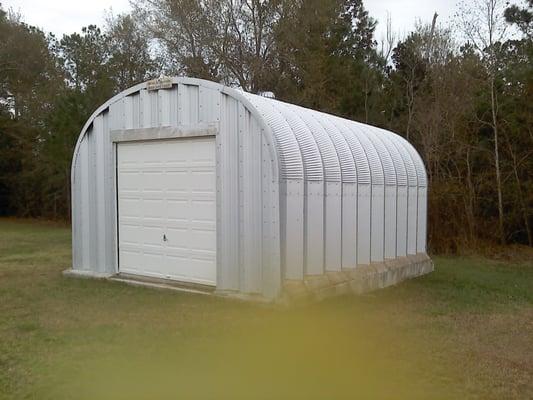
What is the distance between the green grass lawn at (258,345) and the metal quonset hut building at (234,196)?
1.90 feet

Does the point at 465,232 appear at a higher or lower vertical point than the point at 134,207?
lower

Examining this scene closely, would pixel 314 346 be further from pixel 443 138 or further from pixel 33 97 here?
pixel 33 97

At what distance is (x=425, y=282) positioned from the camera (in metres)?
11.4

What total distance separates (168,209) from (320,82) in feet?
49.6

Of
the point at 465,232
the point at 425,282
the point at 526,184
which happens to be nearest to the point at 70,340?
the point at 425,282

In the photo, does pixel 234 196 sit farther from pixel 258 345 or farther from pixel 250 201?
pixel 258 345

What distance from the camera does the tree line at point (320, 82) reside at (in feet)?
61.3

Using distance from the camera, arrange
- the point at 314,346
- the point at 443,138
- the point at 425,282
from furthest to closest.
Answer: the point at 443,138 < the point at 425,282 < the point at 314,346

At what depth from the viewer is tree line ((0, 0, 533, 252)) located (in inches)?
736

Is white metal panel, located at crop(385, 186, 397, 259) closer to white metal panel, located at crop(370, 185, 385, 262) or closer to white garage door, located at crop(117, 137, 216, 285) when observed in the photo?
white metal panel, located at crop(370, 185, 385, 262)

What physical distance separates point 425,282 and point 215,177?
4970mm

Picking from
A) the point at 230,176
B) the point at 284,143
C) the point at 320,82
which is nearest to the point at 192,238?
the point at 230,176

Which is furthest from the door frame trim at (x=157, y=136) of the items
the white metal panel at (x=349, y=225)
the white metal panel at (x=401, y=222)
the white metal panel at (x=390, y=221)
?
the white metal panel at (x=401, y=222)

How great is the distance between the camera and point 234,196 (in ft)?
29.1
